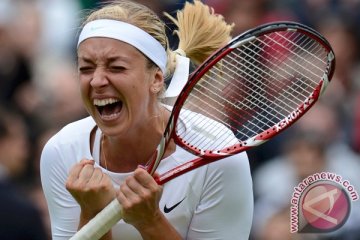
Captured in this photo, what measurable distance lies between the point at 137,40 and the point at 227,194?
65 cm

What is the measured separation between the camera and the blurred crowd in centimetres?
603

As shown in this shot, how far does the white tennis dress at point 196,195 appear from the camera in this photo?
4258mm

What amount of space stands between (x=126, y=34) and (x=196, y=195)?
647 millimetres

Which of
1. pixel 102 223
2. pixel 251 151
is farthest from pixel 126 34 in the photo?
pixel 251 151

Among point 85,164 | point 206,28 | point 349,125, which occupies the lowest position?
point 349,125

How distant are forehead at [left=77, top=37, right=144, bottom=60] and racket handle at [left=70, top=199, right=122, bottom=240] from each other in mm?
510

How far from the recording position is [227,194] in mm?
4262

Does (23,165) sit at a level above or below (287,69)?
below

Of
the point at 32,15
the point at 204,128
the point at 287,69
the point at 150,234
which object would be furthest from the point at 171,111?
the point at 32,15

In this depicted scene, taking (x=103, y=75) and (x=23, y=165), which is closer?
(x=103, y=75)

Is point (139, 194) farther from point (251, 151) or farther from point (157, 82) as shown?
point (251, 151)

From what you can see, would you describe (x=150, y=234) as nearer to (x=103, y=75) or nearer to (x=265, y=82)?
(x=103, y=75)

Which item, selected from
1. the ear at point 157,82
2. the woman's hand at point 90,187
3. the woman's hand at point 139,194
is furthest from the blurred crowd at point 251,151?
the woman's hand at point 139,194

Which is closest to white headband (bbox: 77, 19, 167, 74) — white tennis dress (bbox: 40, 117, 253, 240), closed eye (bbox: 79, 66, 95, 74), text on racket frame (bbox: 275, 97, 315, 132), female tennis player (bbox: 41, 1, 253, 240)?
female tennis player (bbox: 41, 1, 253, 240)
